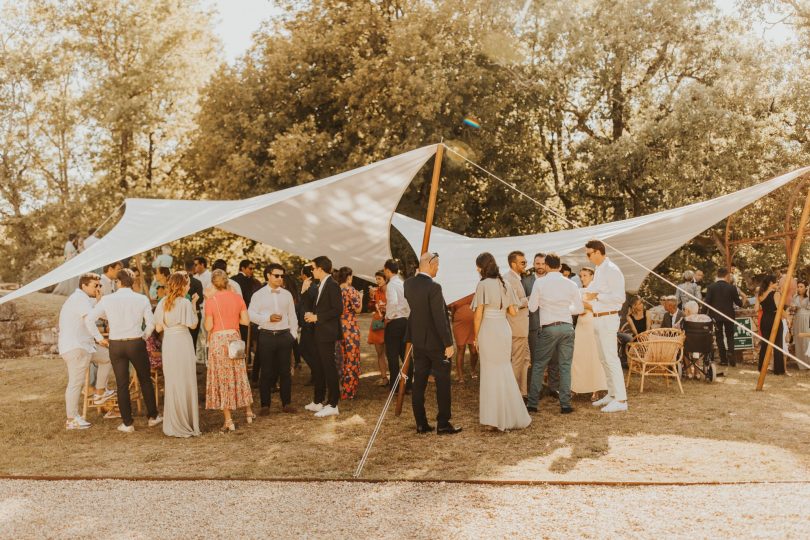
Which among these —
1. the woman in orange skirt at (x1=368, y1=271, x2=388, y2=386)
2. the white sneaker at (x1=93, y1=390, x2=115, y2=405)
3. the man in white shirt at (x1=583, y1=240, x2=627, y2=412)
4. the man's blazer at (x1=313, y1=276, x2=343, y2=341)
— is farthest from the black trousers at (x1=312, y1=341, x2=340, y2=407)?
the man in white shirt at (x1=583, y1=240, x2=627, y2=412)

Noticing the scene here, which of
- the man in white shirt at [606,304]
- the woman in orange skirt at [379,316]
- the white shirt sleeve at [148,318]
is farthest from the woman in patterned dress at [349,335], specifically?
the man in white shirt at [606,304]

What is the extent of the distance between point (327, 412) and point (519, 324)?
233cm

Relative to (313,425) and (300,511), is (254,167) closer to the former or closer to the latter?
(313,425)

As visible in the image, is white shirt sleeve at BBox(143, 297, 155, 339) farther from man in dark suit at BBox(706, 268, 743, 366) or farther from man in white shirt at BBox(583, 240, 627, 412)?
man in dark suit at BBox(706, 268, 743, 366)

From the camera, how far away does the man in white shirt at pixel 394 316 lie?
860 cm

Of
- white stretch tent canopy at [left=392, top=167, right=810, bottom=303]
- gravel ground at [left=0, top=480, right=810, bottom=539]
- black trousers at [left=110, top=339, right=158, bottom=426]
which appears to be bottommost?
gravel ground at [left=0, top=480, right=810, bottom=539]

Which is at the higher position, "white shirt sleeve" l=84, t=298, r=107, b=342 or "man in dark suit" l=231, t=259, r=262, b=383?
"man in dark suit" l=231, t=259, r=262, b=383

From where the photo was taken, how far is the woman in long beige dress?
6.84 meters

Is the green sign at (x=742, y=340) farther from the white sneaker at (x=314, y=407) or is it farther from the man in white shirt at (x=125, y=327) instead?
the man in white shirt at (x=125, y=327)

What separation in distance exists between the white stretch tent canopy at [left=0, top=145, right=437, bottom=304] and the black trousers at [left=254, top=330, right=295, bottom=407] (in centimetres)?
140

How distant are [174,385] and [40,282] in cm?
163

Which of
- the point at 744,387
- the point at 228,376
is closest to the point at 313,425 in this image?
the point at 228,376

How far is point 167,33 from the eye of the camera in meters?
24.5

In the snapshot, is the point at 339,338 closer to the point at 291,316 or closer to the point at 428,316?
the point at 291,316
